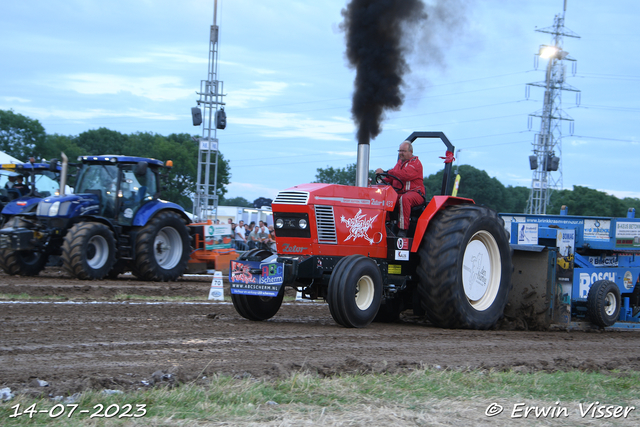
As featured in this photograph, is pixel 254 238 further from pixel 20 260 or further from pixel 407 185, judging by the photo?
pixel 407 185

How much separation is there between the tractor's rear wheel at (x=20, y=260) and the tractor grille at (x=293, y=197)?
7779mm

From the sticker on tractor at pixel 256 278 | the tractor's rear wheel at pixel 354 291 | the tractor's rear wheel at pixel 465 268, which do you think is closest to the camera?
the tractor's rear wheel at pixel 354 291

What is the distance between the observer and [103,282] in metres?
13.3

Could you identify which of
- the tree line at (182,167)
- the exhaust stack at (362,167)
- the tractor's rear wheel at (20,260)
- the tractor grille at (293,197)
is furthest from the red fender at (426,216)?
the tree line at (182,167)

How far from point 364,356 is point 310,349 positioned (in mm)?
543

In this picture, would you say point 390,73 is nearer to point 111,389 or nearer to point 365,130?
point 365,130

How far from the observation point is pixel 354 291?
749 cm

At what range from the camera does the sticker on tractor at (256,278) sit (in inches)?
302

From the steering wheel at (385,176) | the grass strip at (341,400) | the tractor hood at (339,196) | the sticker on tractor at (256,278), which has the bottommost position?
the grass strip at (341,400)

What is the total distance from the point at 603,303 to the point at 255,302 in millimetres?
4703

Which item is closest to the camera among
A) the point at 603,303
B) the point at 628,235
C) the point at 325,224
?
the point at 325,224

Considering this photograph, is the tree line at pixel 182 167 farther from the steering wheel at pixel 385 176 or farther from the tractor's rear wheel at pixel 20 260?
the steering wheel at pixel 385 176

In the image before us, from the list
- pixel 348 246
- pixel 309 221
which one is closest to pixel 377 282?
pixel 348 246

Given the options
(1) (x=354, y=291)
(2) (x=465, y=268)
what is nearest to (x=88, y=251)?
(1) (x=354, y=291)
